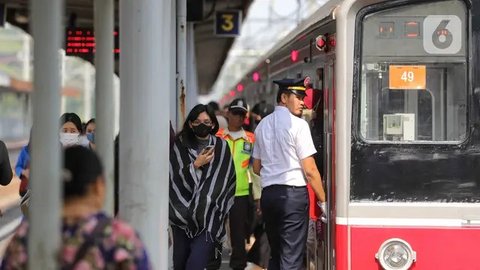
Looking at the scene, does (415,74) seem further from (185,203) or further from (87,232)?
(87,232)

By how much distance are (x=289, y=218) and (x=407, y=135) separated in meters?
1.24

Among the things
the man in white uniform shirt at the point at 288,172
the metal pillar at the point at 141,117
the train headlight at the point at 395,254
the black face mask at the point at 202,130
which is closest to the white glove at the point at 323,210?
the man in white uniform shirt at the point at 288,172

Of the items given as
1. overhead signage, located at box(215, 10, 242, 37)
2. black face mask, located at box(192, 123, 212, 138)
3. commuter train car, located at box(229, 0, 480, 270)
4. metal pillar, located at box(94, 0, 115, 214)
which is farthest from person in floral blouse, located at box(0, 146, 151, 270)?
overhead signage, located at box(215, 10, 242, 37)

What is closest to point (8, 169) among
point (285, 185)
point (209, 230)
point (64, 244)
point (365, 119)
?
point (209, 230)

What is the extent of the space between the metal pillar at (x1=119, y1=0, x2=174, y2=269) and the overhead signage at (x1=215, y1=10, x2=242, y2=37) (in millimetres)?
10438

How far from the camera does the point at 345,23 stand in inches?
193

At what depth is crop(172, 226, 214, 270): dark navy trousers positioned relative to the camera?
5.82 m

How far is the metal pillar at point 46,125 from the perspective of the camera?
8.41ft

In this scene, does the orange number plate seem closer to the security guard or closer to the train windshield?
the train windshield

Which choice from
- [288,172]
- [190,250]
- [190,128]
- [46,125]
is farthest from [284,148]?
[46,125]

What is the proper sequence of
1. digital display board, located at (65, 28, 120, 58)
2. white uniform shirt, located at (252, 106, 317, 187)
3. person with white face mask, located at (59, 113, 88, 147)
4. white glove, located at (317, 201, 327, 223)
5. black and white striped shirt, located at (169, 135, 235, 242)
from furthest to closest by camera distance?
digital display board, located at (65, 28, 120, 58)
person with white face mask, located at (59, 113, 88, 147)
black and white striped shirt, located at (169, 135, 235, 242)
white uniform shirt, located at (252, 106, 317, 187)
white glove, located at (317, 201, 327, 223)

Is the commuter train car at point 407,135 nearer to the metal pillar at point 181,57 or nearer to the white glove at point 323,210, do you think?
the white glove at point 323,210

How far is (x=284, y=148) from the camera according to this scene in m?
5.71

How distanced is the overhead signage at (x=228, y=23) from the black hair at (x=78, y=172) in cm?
1241
